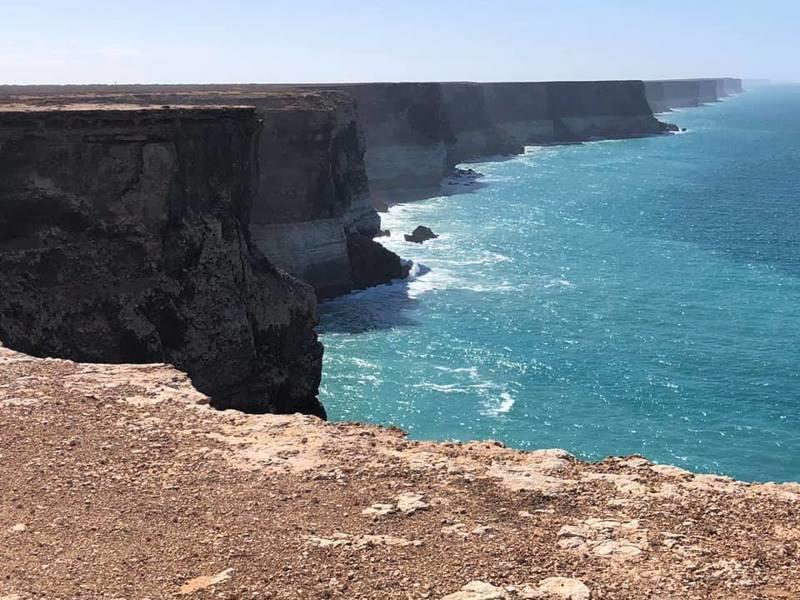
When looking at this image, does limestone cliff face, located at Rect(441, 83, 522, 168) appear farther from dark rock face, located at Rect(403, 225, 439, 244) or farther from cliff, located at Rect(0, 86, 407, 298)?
cliff, located at Rect(0, 86, 407, 298)

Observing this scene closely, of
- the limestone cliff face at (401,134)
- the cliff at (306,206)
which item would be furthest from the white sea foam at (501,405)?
the limestone cliff face at (401,134)

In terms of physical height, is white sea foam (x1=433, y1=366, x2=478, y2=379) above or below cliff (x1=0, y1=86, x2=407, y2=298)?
below

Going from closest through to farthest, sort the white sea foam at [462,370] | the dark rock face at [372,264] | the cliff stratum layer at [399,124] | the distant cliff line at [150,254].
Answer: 1. the distant cliff line at [150,254]
2. the white sea foam at [462,370]
3. the cliff stratum layer at [399,124]
4. the dark rock face at [372,264]

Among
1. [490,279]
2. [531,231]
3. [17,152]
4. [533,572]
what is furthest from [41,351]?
[531,231]

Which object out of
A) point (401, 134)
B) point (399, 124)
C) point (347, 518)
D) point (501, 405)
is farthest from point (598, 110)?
point (347, 518)

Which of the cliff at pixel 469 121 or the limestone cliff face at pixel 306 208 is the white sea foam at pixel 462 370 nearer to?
the limestone cliff face at pixel 306 208

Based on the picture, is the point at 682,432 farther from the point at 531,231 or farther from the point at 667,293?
the point at 531,231

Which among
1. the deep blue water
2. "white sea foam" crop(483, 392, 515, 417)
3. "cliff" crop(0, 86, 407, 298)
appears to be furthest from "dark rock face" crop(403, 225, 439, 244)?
"white sea foam" crop(483, 392, 515, 417)
